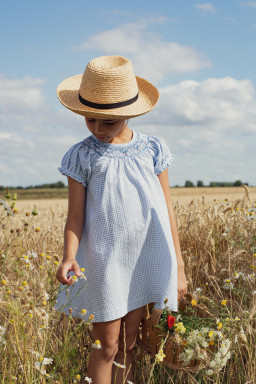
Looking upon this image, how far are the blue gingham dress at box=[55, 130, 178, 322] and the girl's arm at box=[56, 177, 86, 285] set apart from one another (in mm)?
34

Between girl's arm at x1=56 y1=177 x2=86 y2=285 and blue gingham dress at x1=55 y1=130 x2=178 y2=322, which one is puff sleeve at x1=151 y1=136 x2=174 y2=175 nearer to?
blue gingham dress at x1=55 y1=130 x2=178 y2=322

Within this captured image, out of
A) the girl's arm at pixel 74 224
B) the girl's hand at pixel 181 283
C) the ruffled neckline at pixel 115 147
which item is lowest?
the girl's hand at pixel 181 283

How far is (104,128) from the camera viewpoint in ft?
7.48

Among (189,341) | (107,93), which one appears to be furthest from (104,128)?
(189,341)

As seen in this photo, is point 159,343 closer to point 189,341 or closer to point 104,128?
point 189,341

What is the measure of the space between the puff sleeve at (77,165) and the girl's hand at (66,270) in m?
0.40

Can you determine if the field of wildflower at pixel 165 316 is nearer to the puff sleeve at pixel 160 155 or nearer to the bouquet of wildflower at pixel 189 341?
the bouquet of wildflower at pixel 189 341

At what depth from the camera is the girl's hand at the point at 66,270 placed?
2189 millimetres

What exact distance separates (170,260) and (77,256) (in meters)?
0.48

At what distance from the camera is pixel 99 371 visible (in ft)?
7.63

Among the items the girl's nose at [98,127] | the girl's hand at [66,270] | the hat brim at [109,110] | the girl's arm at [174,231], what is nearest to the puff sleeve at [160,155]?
the girl's arm at [174,231]

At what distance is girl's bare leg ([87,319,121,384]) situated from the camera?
229 cm

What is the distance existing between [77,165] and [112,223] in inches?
13.7

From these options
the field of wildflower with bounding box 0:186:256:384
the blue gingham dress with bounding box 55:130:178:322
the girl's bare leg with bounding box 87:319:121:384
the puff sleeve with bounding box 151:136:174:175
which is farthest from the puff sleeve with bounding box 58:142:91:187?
the girl's bare leg with bounding box 87:319:121:384
